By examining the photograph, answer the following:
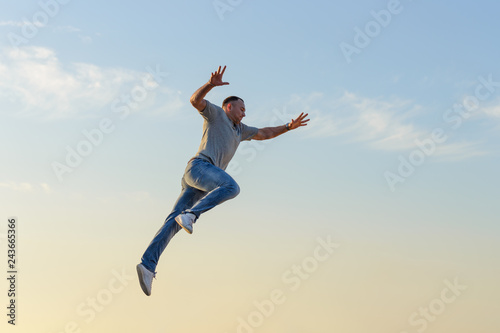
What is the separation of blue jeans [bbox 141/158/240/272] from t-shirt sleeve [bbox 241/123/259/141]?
3.47 ft

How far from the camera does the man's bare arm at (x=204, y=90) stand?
357 inches

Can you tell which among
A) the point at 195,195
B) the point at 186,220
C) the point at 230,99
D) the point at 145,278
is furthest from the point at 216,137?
the point at 145,278

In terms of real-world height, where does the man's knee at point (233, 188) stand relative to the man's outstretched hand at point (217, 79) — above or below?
below

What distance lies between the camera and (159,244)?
9625 millimetres

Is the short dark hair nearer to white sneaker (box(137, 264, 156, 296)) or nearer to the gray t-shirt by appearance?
the gray t-shirt

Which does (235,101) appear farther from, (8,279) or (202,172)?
(8,279)

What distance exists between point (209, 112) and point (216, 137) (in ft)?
1.30

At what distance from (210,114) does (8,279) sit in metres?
5.66

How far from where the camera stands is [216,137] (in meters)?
9.89

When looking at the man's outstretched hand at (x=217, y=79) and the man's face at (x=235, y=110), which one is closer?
the man's outstretched hand at (x=217, y=79)

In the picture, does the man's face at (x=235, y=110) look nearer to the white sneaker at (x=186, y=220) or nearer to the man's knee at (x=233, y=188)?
the man's knee at (x=233, y=188)

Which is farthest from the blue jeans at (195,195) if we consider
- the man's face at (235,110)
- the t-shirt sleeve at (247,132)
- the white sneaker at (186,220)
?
the t-shirt sleeve at (247,132)

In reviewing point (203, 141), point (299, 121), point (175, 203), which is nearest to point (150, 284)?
point (175, 203)

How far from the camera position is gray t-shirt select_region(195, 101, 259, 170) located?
9.84m
